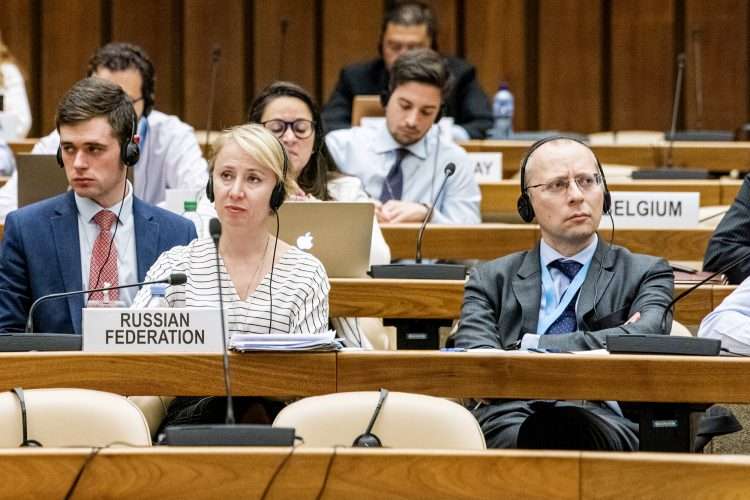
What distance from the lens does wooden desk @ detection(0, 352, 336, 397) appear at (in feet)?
8.83

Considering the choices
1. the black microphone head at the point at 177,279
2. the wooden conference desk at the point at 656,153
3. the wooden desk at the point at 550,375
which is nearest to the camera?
the wooden desk at the point at 550,375

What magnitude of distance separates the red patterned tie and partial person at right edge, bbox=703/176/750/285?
163 cm

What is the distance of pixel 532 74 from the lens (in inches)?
298

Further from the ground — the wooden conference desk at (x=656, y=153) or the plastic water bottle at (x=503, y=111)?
the plastic water bottle at (x=503, y=111)

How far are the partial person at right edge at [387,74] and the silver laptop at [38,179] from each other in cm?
238

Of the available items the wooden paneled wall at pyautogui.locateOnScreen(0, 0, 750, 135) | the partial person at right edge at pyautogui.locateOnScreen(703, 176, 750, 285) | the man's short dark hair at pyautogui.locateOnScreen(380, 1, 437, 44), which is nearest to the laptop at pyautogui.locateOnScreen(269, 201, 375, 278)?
the partial person at right edge at pyautogui.locateOnScreen(703, 176, 750, 285)

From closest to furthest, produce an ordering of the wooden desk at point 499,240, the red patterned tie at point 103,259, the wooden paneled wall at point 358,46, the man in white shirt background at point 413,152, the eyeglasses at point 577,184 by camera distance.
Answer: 1. the eyeglasses at point 577,184
2. the red patterned tie at point 103,259
3. the wooden desk at point 499,240
4. the man in white shirt background at point 413,152
5. the wooden paneled wall at point 358,46

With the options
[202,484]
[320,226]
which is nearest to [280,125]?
[320,226]

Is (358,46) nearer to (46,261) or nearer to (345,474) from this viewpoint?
(46,261)

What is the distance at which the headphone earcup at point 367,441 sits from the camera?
8.05 feet

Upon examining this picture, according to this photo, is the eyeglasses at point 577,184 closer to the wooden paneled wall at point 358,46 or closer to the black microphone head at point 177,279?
the black microphone head at point 177,279

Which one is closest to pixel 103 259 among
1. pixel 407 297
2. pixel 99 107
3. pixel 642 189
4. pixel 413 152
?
pixel 99 107

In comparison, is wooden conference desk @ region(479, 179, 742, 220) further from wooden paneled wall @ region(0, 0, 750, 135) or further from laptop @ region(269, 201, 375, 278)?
wooden paneled wall @ region(0, 0, 750, 135)

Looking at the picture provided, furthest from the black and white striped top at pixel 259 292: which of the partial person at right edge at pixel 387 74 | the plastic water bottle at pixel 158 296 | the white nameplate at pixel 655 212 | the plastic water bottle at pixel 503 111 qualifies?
the plastic water bottle at pixel 503 111
